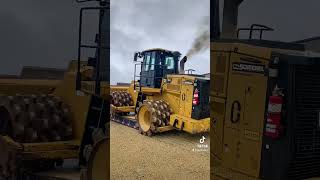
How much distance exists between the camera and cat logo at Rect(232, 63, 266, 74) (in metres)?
3.85

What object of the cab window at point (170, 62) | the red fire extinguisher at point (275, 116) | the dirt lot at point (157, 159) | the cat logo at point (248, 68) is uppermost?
the cab window at point (170, 62)

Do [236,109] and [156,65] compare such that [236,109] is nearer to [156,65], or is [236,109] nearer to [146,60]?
[156,65]

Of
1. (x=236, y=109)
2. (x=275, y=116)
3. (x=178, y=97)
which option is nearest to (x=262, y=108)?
(x=275, y=116)

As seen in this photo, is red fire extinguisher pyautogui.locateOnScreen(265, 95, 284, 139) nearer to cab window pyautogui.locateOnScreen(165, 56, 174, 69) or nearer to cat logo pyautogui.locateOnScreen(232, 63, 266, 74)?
cat logo pyautogui.locateOnScreen(232, 63, 266, 74)

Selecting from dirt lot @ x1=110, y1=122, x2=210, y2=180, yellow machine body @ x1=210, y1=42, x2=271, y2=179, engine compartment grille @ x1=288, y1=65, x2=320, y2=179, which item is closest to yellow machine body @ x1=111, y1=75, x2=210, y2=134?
dirt lot @ x1=110, y1=122, x2=210, y2=180

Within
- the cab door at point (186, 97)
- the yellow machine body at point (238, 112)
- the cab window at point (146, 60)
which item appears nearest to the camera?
Result: the cab window at point (146, 60)

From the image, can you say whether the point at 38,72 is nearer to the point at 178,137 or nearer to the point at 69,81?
the point at 69,81

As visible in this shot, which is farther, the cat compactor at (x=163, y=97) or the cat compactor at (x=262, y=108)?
the cat compactor at (x=262, y=108)

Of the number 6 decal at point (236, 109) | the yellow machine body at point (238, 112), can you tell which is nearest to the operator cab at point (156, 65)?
the yellow machine body at point (238, 112)

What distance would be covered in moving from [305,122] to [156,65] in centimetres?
134

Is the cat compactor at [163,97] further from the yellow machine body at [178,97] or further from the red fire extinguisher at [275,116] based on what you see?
the red fire extinguisher at [275,116]

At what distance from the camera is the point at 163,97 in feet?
11.4

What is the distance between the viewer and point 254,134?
3846 mm

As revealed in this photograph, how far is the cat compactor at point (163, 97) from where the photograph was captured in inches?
118
